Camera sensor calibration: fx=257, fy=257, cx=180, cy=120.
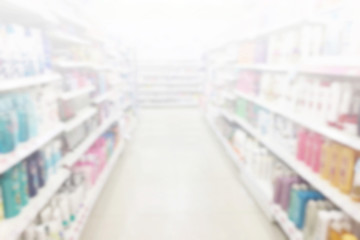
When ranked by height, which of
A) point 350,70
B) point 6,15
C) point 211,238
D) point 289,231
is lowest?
point 211,238

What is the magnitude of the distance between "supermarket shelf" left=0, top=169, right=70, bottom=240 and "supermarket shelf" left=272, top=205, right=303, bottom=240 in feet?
6.23

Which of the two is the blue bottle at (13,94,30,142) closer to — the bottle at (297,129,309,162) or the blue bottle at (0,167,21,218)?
the blue bottle at (0,167,21,218)

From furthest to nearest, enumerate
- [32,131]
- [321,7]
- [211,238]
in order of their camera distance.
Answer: [321,7] < [211,238] < [32,131]

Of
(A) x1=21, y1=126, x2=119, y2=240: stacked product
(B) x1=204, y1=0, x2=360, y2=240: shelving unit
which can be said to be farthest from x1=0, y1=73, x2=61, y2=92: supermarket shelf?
(B) x1=204, y1=0, x2=360, y2=240: shelving unit

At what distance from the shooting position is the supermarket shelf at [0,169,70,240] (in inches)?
55.4

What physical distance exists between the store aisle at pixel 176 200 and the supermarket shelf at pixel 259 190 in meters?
0.08

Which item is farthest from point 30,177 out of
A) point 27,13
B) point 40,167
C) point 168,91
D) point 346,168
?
point 168,91

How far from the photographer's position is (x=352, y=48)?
1.86 meters

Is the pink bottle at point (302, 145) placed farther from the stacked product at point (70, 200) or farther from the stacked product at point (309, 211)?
the stacked product at point (70, 200)

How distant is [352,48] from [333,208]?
1.16 meters

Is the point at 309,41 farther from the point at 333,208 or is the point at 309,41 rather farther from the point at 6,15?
the point at 6,15

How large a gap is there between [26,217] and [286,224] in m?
1.97

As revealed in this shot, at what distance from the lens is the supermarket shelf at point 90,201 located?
6.98 feet

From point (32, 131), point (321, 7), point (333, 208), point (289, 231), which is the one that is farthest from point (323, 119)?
point (32, 131)
